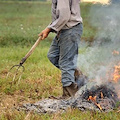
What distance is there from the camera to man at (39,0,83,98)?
424 centimetres

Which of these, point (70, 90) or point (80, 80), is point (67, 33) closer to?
point (70, 90)

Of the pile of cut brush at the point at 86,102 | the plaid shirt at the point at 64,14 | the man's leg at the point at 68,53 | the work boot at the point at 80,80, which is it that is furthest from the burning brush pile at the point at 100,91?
the plaid shirt at the point at 64,14

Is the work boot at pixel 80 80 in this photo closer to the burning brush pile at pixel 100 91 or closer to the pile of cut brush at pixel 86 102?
the burning brush pile at pixel 100 91

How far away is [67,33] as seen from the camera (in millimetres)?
→ 4473

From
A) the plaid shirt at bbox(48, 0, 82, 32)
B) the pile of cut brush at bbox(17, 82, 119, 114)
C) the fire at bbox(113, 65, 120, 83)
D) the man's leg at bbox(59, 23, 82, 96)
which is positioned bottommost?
the pile of cut brush at bbox(17, 82, 119, 114)

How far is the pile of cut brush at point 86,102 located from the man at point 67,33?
0.29 meters

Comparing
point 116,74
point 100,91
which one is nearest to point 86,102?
point 100,91

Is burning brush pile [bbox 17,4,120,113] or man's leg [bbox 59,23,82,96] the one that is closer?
burning brush pile [bbox 17,4,120,113]

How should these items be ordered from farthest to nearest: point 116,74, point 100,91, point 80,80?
point 80,80 → point 116,74 → point 100,91

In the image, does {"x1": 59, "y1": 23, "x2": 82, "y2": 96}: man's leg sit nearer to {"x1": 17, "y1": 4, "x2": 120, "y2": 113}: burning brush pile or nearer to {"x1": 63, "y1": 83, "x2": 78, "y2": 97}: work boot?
{"x1": 63, "y1": 83, "x2": 78, "y2": 97}: work boot

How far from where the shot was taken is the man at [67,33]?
4.24 m

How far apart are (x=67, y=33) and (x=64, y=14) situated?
0.36m

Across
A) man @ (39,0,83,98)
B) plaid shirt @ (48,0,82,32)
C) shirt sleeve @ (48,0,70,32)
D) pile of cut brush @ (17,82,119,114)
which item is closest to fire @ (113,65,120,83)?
pile of cut brush @ (17,82,119,114)

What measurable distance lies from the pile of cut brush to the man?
287mm
